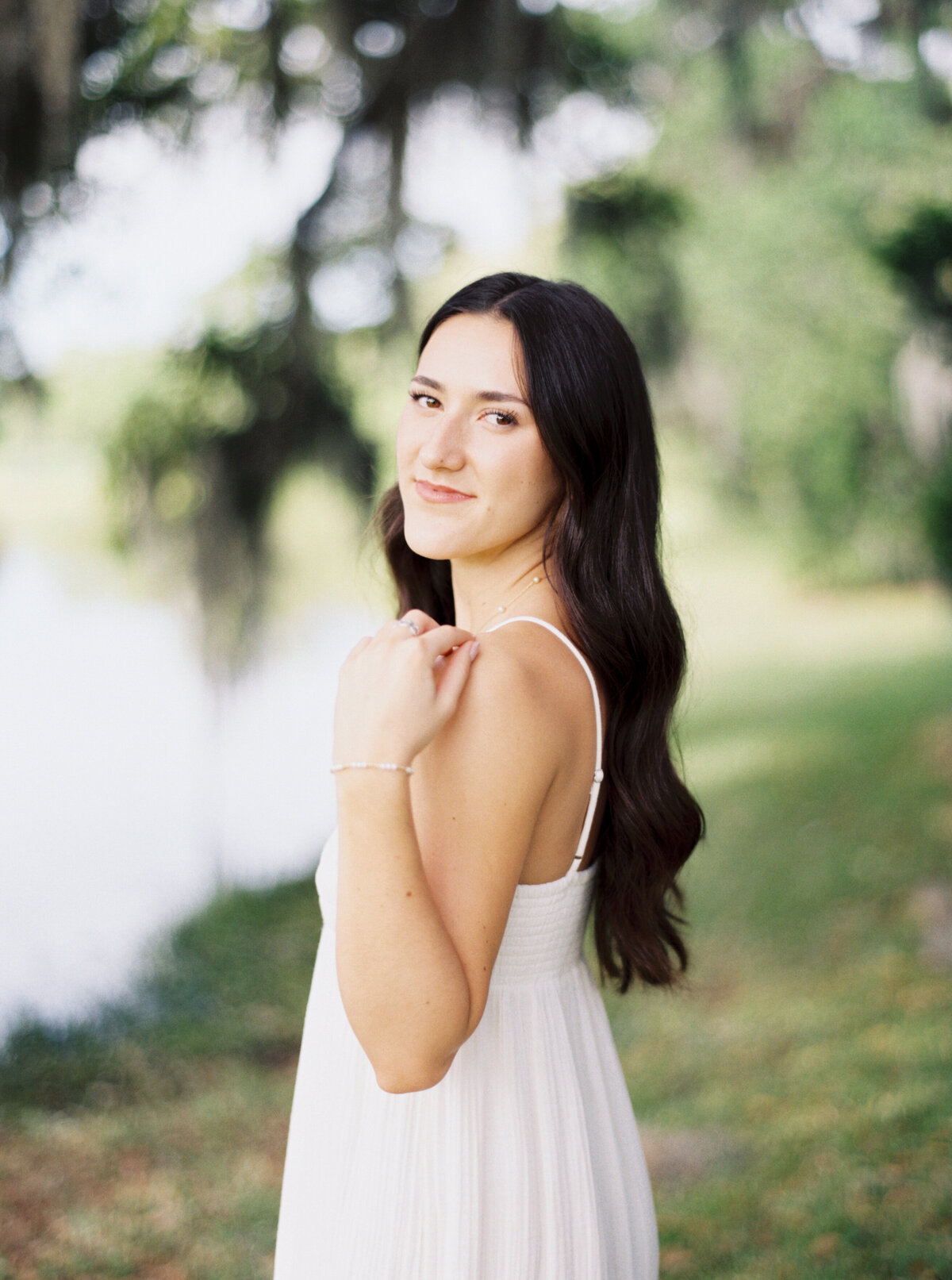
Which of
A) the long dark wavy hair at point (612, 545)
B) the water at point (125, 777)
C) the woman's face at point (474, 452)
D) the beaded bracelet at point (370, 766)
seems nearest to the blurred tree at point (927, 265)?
the water at point (125, 777)

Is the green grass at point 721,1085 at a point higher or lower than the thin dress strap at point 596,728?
lower

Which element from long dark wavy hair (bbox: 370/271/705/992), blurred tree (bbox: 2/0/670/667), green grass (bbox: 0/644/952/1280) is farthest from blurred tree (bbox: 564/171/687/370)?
long dark wavy hair (bbox: 370/271/705/992)

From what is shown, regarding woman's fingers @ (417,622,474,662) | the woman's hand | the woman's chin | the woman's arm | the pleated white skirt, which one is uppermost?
the woman's chin

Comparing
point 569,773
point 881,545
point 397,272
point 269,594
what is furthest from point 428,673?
point 881,545

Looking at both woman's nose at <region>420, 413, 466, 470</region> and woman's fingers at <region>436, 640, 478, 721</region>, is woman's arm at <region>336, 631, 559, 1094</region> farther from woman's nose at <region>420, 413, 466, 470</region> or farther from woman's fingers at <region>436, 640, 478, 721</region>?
woman's nose at <region>420, 413, 466, 470</region>

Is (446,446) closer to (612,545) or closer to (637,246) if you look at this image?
(612,545)

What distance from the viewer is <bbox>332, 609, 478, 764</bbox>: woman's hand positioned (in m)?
1.10

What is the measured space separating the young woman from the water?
2.92 metres

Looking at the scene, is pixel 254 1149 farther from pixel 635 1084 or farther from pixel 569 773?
pixel 569 773

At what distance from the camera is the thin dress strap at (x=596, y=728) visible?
4.31 ft

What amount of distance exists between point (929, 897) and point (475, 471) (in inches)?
173

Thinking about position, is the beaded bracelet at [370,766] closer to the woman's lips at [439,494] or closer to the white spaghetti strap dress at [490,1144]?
the white spaghetti strap dress at [490,1144]

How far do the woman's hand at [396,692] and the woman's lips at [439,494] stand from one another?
0.22 meters

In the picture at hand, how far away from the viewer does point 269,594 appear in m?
4.81
